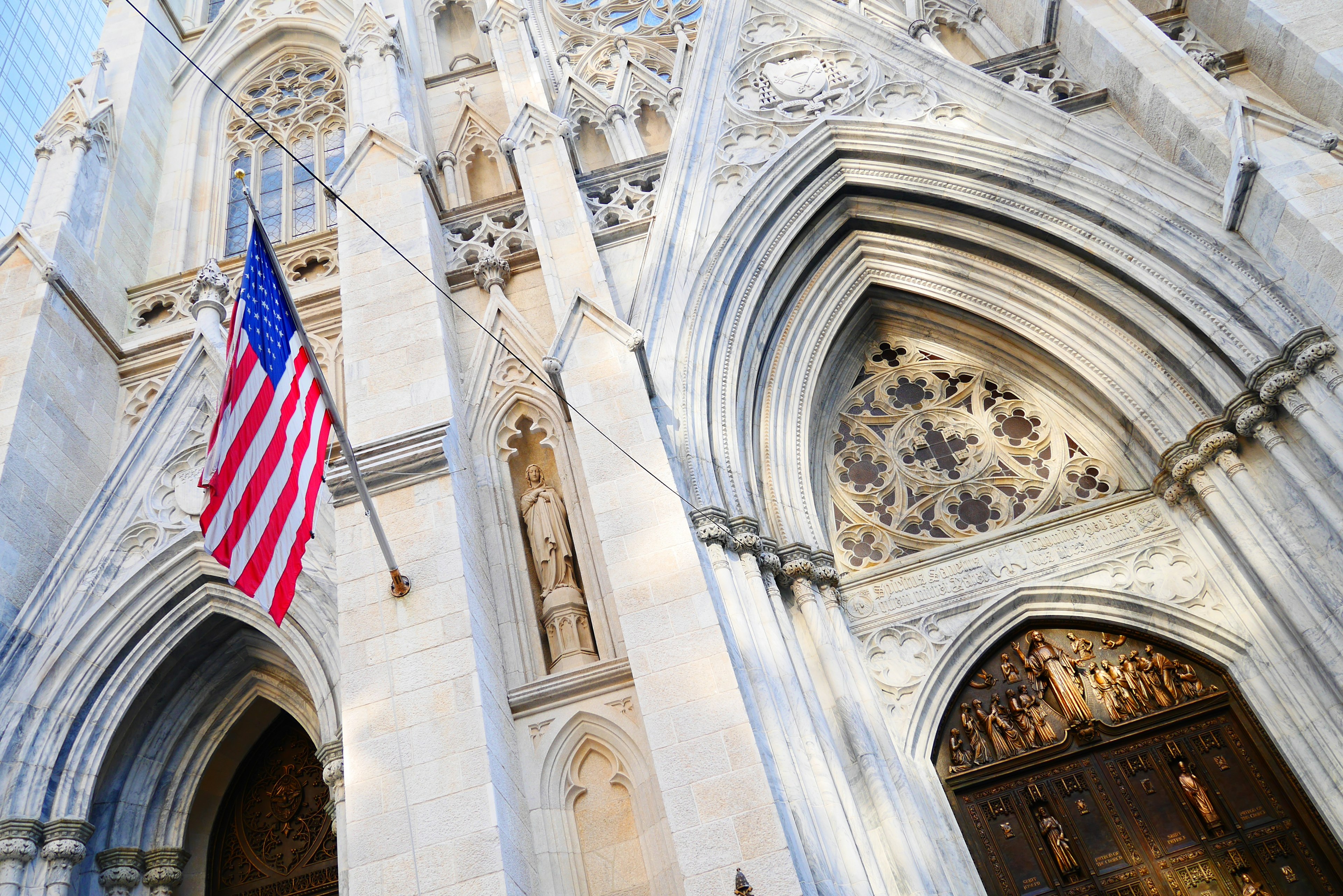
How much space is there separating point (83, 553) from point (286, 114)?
28.6ft

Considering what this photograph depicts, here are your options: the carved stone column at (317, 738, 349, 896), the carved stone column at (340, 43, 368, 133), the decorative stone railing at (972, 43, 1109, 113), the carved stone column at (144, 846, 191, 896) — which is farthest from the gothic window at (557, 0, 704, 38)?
the carved stone column at (144, 846, 191, 896)

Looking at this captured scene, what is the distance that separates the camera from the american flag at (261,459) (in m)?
6.10

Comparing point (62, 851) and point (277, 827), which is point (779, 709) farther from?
point (62, 851)

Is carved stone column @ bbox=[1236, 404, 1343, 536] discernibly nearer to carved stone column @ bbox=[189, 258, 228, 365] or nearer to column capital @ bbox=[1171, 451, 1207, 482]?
column capital @ bbox=[1171, 451, 1207, 482]

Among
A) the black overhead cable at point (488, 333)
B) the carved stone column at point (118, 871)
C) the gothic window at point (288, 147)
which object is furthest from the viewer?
the gothic window at point (288, 147)

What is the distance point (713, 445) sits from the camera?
8.31m

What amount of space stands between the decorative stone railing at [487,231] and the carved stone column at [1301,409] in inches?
251

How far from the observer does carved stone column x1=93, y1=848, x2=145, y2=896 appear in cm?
834

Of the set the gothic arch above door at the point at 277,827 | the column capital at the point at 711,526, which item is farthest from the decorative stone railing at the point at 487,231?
the gothic arch above door at the point at 277,827

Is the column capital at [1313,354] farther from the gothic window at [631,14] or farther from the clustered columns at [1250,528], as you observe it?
the gothic window at [631,14]

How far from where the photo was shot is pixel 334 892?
880 cm

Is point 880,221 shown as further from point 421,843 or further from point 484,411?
point 421,843

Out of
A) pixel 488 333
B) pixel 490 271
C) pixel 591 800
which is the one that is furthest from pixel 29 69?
pixel 591 800

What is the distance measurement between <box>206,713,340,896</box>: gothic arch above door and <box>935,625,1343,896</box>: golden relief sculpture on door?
5571 mm
